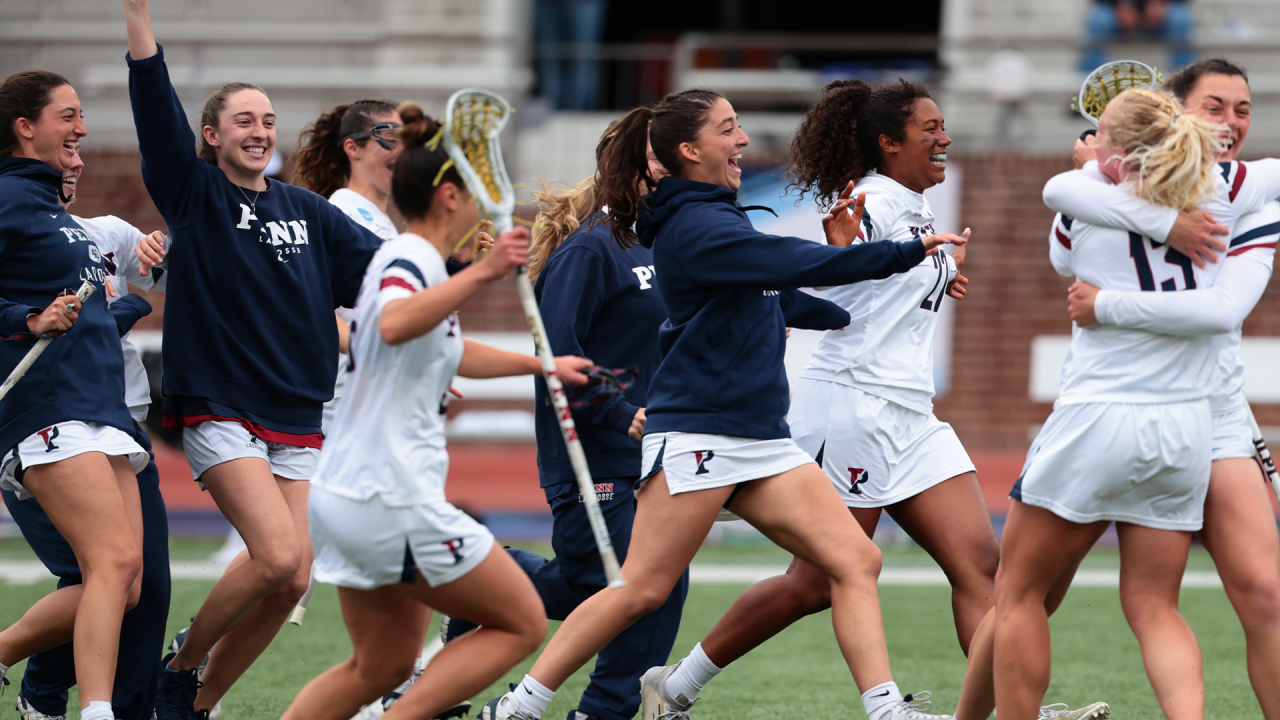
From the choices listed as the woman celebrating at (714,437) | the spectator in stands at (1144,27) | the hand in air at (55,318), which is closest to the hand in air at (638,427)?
the woman celebrating at (714,437)

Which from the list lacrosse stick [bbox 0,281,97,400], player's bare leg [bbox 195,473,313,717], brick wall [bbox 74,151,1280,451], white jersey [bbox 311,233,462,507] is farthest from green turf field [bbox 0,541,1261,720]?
brick wall [bbox 74,151,1280,451]

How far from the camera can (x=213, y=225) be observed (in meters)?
4.62

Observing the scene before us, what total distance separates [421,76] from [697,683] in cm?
1059

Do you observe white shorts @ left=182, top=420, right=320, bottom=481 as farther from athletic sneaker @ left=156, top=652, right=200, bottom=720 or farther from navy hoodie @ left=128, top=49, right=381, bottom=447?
athletic sneaker @ left=156, top=652, right=200, bottom=720

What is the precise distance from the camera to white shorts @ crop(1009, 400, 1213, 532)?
3.60 m

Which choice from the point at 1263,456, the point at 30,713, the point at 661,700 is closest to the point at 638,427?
the point at 661,700

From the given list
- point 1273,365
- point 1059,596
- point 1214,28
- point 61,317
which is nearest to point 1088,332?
point 1059,596

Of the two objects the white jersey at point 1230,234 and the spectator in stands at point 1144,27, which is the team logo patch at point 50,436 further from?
the spectator in stands at point 1144,27

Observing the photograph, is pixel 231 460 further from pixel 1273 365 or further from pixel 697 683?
pixel 1273 365

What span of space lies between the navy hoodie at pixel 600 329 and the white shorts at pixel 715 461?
534 millimetres

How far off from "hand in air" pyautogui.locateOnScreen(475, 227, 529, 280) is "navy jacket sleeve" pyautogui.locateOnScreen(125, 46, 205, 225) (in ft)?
4.93

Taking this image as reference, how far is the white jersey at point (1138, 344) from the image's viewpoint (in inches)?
144

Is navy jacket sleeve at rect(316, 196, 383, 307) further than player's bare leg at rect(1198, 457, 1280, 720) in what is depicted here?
Yes

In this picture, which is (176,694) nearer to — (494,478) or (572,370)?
(572,370)
